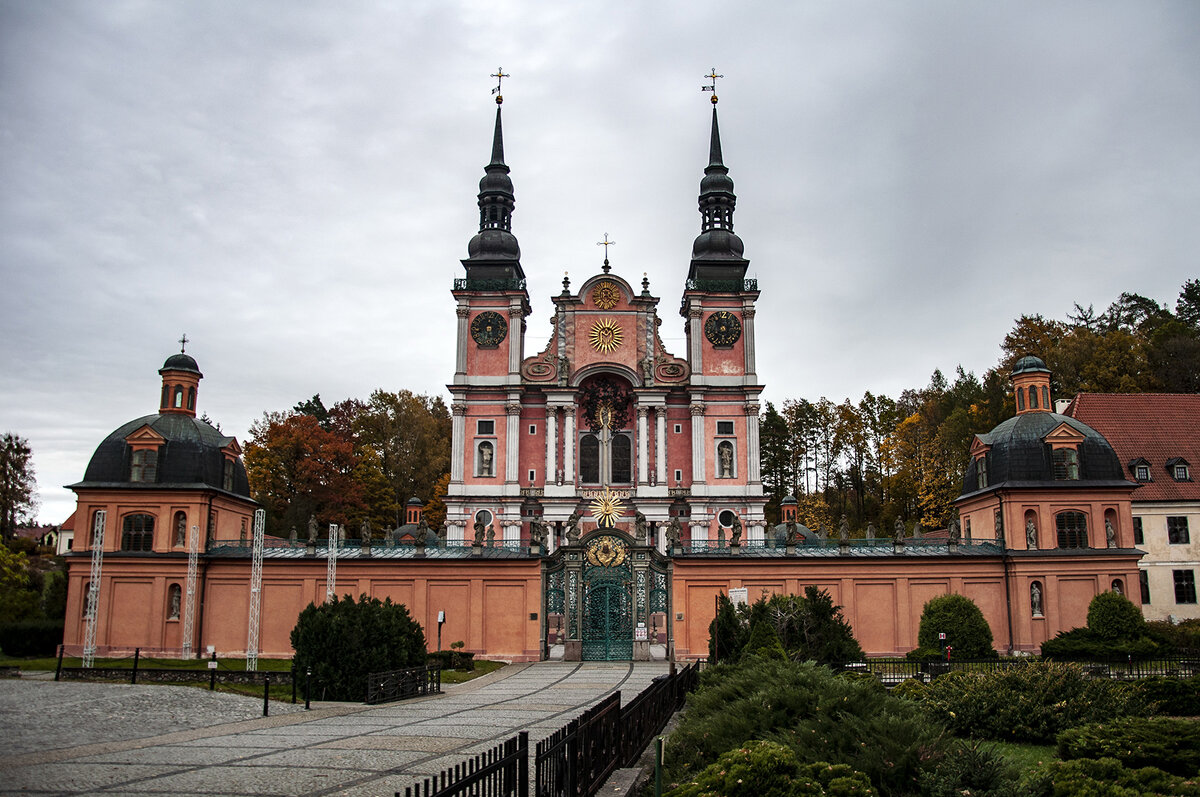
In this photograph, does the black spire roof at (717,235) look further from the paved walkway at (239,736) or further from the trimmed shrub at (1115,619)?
the paved walkway at (239,736)

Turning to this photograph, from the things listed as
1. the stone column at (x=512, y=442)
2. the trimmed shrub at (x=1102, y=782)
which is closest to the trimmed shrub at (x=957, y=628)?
the trimmed shrub at (x=1102, y=782)

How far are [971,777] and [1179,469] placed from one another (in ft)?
136

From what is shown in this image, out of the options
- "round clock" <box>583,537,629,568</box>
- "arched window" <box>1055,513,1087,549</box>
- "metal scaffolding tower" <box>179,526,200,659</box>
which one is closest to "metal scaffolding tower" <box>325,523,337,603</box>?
"metal scaffolding tower" <box>179,526,200,659</box>

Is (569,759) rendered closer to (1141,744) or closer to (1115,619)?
(1141,744)

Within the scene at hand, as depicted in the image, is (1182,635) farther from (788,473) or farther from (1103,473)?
(788,473)

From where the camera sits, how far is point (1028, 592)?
116 ft

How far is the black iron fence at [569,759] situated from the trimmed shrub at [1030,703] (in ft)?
15.7

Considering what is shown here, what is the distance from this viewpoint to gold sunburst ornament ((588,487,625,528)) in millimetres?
43688

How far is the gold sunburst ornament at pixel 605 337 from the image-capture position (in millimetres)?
55719

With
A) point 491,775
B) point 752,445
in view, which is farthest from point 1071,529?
point 491,775

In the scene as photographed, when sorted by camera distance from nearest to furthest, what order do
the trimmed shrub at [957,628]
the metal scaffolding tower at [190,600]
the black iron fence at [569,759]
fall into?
1. the black iron fence at [569,759]
2. the trimmed shrub at [957,628]
3. the metal scaffolding tower at [190,600]

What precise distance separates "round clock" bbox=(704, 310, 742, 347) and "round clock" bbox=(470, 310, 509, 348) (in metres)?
11.4

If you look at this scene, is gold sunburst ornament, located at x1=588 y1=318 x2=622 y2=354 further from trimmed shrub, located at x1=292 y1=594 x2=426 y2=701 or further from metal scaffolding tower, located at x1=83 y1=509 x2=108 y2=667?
trimmed shrub, located at x1=292 y1=594 x2=426 y2=701

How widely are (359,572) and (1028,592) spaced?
24.0 m
